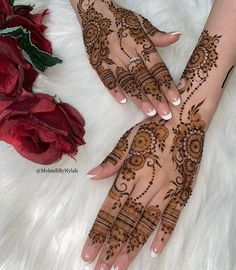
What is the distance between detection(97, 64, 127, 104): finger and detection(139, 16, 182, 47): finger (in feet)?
0.36

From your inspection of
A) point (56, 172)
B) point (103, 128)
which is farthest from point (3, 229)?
point (103, 128)

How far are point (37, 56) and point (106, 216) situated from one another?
1.09 feet

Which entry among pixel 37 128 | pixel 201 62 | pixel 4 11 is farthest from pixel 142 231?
pixel 4 11

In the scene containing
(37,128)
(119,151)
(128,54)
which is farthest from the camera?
(128,54)

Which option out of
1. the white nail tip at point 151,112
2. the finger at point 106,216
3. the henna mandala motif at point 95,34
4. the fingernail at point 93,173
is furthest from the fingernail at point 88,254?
the henna mandala motif at point 95,34

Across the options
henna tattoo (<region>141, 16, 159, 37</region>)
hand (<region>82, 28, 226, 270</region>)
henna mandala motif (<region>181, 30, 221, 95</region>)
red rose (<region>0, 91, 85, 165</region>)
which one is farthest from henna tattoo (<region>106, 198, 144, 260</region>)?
henna tattoo (<region>141, 16, 159, 37</region>)

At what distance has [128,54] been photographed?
0.92 m

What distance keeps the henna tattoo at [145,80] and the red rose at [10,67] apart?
0.21m

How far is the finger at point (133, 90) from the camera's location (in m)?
0.83

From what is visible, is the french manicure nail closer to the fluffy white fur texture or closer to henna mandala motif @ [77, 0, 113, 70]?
the fluffy white fur texture

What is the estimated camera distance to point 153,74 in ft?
2.85

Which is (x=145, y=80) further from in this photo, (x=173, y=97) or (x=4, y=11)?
(x=4, y=11)

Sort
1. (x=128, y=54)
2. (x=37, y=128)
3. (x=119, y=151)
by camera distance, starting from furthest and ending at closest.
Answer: (x=128, y=54), (x=119, y=151), (x=37, y=128)

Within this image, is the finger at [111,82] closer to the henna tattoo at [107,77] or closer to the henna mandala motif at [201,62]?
the henna tattoo at [107,77]
